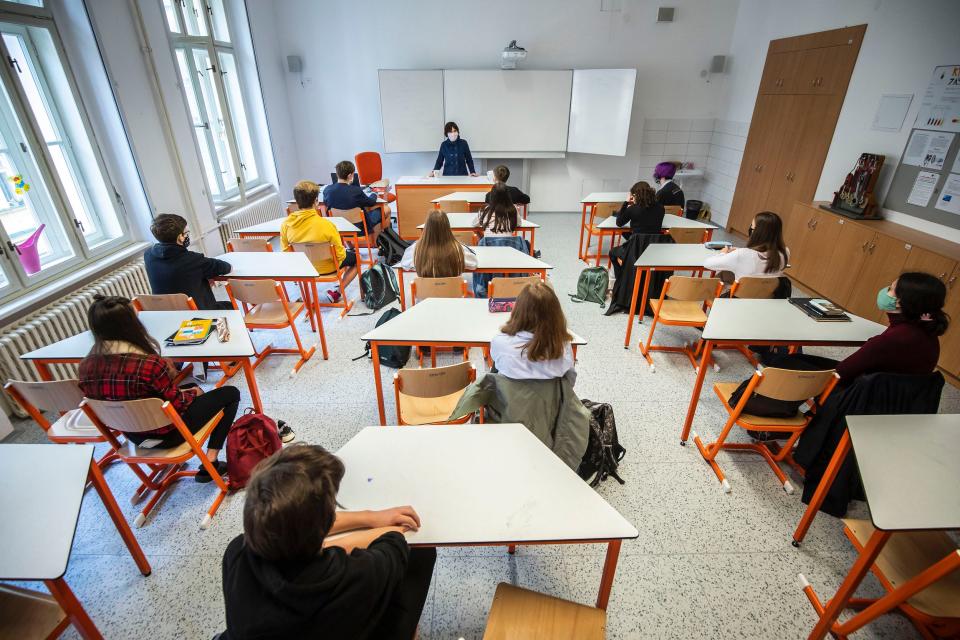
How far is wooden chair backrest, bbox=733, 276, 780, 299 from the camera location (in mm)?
3283

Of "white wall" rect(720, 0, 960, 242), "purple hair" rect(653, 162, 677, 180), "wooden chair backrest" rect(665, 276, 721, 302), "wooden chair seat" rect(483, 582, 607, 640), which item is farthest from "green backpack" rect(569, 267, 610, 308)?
"wooden chair seat" rect(483, 582, 607, 640)

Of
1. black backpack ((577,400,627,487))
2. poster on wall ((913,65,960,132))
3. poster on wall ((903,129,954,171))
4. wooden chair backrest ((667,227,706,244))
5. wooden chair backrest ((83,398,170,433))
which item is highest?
poster on wall ((913,65,960,132))

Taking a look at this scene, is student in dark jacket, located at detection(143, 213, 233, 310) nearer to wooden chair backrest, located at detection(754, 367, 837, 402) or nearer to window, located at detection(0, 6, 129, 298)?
window, located at detection(0, 6, 129, 298)

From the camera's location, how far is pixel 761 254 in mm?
3279

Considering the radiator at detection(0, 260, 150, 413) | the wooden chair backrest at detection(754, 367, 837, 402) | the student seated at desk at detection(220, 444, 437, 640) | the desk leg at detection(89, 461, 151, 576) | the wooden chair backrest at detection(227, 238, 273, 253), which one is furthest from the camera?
the wooden chair backrest at detection(227, 238, 273, 253)

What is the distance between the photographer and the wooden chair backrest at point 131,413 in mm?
1888

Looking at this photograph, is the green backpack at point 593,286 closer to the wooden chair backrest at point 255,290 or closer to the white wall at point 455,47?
the wooden chair backrest at point 255,290

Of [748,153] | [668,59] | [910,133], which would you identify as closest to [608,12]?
[668,59]

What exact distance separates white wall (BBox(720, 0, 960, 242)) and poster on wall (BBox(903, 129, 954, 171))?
0.39 feet

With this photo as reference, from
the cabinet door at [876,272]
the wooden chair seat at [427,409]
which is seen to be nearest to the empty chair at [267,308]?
the wooden chair seat at [427,409]

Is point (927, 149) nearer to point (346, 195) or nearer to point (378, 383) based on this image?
point (378, 383)

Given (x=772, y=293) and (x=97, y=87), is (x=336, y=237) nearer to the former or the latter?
(x=97, y=87)

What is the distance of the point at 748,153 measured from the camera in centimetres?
634

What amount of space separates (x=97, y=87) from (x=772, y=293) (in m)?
5.71
